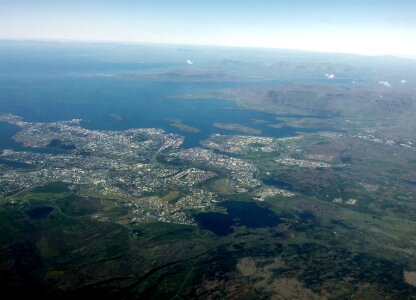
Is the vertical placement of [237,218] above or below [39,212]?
below

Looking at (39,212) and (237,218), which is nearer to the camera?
(39,212)

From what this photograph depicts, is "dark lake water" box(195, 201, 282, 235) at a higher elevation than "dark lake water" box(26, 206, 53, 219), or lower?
lower

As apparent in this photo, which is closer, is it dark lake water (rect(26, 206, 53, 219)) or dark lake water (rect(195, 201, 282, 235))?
dark lake water (rect(26, 206, 53, 219))

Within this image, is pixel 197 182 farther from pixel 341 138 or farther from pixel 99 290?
pixel 341 138

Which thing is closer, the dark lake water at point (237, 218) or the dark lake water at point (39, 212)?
the dark lake water at point (39, 212)

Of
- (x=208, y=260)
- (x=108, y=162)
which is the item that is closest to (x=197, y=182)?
(x=108, y=162)

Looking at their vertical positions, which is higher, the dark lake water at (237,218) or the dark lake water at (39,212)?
the dark lake water at (39,212)

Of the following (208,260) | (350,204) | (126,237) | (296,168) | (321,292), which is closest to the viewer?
(321,292)

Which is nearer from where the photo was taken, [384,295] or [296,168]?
[384,295]
